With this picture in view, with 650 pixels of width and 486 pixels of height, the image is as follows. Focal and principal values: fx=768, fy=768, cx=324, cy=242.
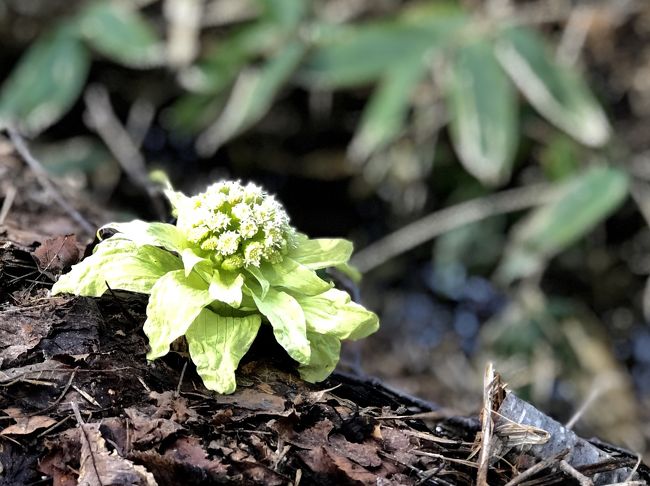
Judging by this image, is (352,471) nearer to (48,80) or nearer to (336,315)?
(336,315)

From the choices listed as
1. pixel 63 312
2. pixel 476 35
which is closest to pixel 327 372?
pixel 63 312

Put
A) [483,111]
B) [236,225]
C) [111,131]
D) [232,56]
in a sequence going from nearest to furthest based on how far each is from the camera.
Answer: [236,225], [483,111], [232,56], [111,131]

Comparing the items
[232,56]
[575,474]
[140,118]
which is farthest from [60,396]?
[140,118]

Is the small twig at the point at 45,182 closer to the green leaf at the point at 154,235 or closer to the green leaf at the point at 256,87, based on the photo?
the green leaf at the point at 154,235

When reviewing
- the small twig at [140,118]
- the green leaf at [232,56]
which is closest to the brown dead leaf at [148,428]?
the green leaf at [232,56]

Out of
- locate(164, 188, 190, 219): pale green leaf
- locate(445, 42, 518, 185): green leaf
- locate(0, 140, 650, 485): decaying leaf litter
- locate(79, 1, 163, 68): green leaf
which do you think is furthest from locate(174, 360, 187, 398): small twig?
locate(79, 1, 163, 68): green leaf

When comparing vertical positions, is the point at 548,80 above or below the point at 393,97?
above

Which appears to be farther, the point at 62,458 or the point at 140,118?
the point at 140,118
